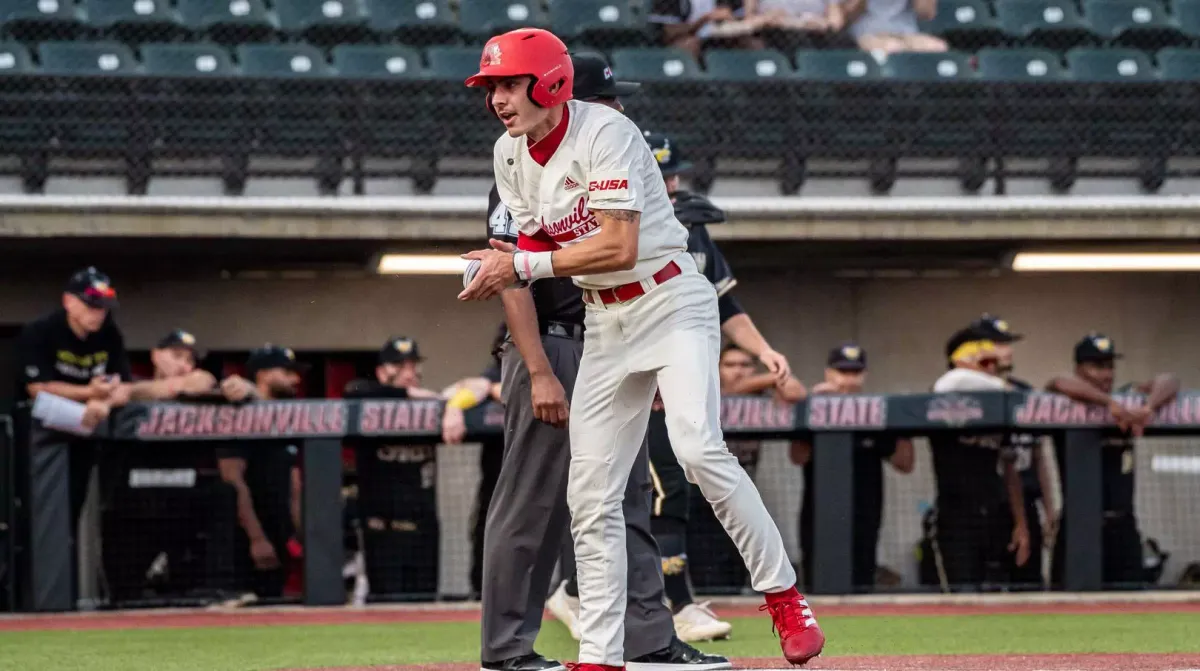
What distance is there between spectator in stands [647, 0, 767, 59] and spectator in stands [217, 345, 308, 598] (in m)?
5.39

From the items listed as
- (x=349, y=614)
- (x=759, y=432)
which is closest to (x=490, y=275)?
(x=349, y=614)

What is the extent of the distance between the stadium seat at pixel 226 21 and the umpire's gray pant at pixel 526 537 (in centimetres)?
820

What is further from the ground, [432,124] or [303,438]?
[432,124]

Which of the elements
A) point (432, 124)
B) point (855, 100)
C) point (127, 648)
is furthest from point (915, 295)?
point (127, 648)

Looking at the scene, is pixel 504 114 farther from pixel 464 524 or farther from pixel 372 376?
pixel 372 376

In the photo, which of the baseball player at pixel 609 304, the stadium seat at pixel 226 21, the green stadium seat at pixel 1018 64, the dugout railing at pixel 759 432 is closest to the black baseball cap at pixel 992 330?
the dugout railing at pixel 759 432

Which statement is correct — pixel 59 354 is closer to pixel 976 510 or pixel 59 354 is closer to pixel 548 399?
pixel 976 510

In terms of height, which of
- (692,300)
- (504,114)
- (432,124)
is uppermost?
(432,124)

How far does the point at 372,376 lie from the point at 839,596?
18.3ft

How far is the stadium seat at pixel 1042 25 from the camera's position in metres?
12.8

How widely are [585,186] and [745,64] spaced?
8.23m

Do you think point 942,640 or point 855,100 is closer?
point 942,640

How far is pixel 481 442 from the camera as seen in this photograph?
7.98 m

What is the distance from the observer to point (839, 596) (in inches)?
309
